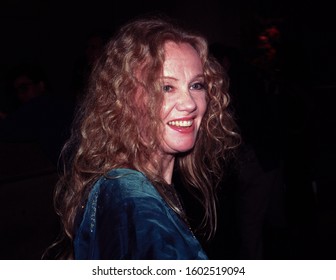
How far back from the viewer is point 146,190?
1.01m

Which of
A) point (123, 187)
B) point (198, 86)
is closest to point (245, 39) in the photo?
point (198, 86)

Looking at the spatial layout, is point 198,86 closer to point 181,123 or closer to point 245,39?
point 181,123

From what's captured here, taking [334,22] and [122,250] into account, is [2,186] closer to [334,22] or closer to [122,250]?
[122,250]

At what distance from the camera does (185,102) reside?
1243 millimetres

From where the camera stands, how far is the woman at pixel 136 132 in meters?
1.00

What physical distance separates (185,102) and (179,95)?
0.08ft

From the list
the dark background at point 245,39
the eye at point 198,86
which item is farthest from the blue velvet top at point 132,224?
the dark background at point 245,39

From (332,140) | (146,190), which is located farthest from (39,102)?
(332,140)

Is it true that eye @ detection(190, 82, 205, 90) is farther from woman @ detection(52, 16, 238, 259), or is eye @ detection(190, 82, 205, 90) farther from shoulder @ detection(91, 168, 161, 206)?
shoulder @ detection(91, 168, 161, 206)

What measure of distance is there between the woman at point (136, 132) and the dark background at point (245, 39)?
2.95 metres

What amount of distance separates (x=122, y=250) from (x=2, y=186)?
2094mm

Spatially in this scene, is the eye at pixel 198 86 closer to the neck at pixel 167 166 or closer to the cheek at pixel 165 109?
the cheek at pixel 165 109

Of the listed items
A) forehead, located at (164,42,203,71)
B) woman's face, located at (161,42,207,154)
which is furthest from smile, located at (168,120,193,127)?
forehead, located at (164,42,203,71)

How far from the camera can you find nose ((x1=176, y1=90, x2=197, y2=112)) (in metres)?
1.24
